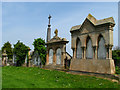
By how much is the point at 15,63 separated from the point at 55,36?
1169 cm

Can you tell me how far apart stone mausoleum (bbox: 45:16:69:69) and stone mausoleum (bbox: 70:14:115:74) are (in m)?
1.95

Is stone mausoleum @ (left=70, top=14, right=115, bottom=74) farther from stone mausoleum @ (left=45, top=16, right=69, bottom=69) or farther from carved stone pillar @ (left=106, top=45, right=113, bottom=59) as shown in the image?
stone mausoleum @ (left=45, top=16, right=69, bottom=69)

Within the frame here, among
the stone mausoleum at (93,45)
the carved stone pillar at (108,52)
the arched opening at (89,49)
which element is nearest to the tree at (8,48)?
the stone mausoleum at (93,45)

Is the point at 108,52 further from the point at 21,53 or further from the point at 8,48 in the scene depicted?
the point at 8,48

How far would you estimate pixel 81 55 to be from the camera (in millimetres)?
12086

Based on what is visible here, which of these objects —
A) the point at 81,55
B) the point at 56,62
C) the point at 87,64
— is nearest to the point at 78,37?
the point at 81,55

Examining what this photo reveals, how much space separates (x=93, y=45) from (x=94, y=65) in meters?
1.77

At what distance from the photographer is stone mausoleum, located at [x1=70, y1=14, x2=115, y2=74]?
981cm

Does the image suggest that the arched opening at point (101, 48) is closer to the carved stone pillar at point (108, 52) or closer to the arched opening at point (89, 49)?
the carved stone pillar at point (108, 52)

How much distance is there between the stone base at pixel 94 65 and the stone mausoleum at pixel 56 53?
2.51m

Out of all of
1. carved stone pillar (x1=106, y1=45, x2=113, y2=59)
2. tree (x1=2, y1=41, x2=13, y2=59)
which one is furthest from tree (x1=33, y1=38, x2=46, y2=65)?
tree (x1=2, y1=41, x2=13, y2=59)

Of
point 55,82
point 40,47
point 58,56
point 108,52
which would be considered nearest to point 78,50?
point 108,52

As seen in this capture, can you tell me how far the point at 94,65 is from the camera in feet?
34.4

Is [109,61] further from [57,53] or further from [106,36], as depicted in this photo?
[57,53]
